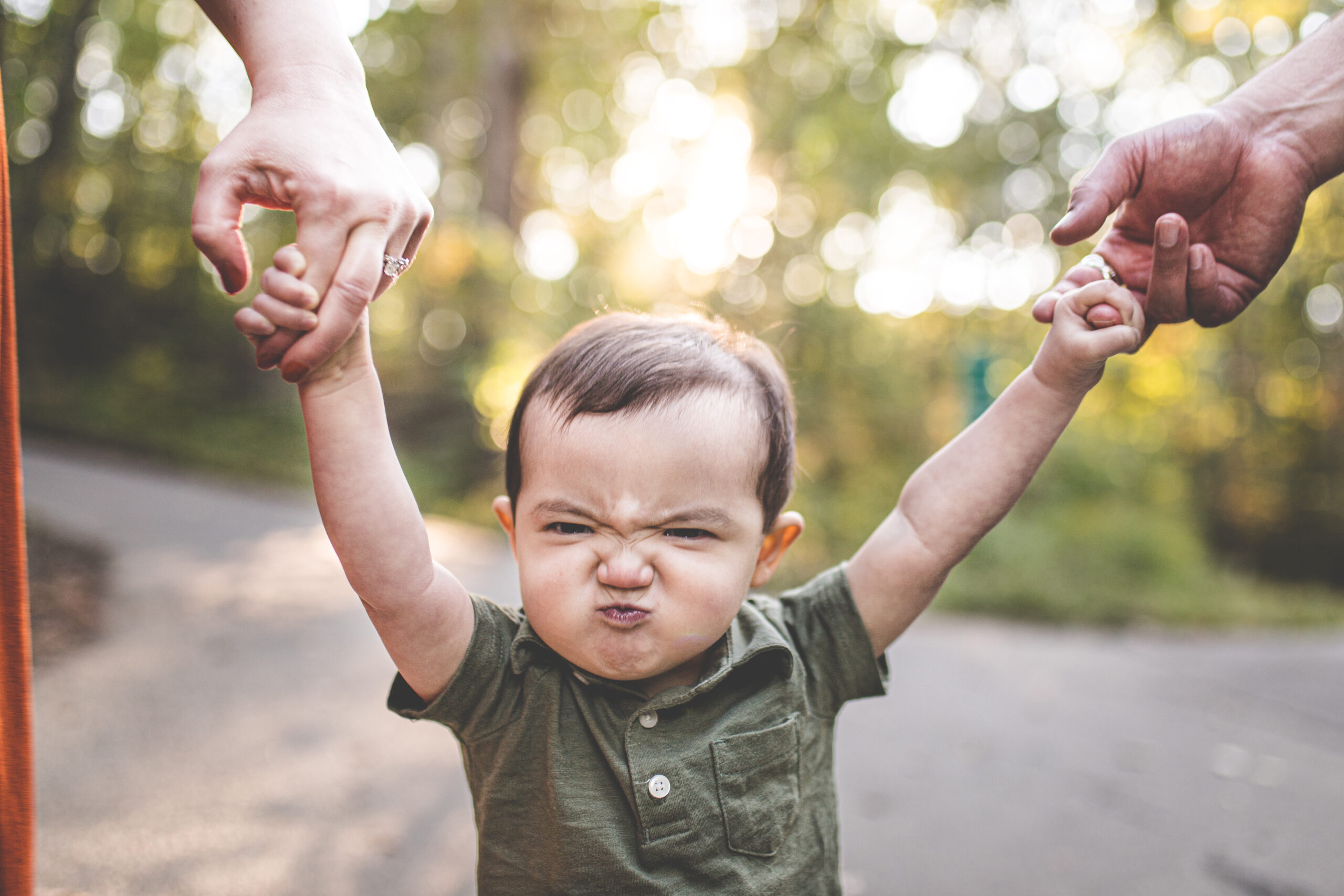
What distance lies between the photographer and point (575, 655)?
3.78 feet

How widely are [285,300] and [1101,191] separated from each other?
108 centimetres

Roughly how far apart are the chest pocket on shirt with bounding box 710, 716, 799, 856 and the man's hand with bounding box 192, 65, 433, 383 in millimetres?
757

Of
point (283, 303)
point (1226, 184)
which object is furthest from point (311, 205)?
point (1226, 184)

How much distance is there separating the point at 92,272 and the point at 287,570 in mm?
11504

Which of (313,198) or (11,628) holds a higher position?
(313,198)

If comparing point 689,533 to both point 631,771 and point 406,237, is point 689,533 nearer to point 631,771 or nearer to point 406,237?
→ point 631,771

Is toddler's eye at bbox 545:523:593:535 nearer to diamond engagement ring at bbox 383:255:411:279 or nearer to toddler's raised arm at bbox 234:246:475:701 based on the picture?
toddler's raised arm at bbox 234:246:475:701

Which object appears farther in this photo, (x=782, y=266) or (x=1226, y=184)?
(x=782, y=266)

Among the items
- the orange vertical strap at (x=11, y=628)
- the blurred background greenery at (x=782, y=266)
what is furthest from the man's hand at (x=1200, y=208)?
the blurred background greenery at (x=782, y=266)

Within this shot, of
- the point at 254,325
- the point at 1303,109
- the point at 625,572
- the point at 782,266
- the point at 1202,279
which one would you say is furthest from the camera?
the point at 782,266

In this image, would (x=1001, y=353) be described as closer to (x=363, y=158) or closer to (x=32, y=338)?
(x=363, y=158)

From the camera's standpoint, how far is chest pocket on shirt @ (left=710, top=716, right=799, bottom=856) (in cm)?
117

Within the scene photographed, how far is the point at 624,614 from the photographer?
1.13 metres

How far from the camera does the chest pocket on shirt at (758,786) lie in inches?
46.0
